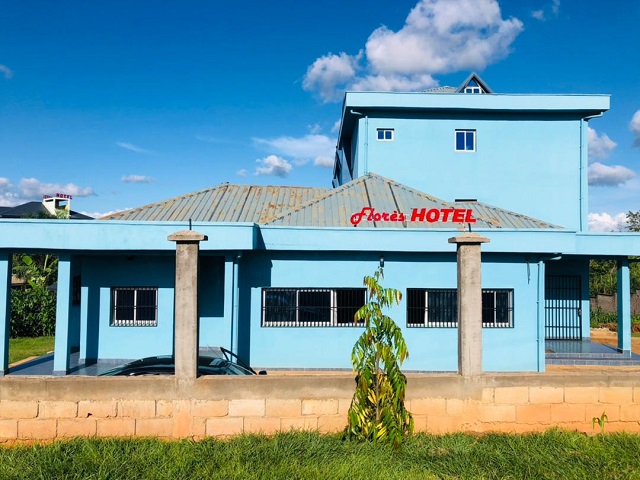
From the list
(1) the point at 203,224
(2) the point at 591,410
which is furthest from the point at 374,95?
(2) the point at 591,410

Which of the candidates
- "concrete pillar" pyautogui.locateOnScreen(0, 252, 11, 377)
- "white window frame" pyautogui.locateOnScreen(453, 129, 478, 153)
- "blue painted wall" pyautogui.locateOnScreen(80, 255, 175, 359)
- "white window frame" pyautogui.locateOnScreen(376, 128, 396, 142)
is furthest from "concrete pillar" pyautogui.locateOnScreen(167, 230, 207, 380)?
"white window frame" pyautogui.locateOnScreen(453, 129, 478, 153)

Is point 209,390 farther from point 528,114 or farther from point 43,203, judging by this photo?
point 43,203

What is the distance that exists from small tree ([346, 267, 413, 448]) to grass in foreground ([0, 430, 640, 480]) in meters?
0.19

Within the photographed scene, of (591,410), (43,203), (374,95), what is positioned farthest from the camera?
(43,203)

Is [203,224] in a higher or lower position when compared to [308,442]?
Result: higher

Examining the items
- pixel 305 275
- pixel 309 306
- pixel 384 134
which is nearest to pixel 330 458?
pixel 309 306

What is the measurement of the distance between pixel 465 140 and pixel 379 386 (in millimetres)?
12592

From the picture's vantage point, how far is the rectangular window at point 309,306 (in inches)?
439

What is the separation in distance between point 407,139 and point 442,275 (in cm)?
637

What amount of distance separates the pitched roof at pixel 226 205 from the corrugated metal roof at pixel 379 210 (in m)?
0.88

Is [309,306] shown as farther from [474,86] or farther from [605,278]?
[605,278]

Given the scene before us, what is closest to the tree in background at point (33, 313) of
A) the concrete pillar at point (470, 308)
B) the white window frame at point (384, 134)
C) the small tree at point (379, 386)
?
the white window frame at point (384, 134)

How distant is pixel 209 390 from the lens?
571 cm

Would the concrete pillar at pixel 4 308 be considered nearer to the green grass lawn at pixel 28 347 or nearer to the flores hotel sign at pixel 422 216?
the green grass lawn at pixel 28 347
